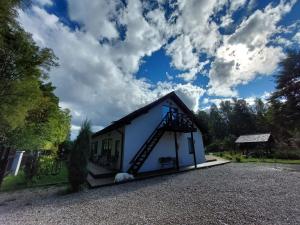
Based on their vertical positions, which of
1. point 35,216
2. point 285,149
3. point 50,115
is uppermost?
point 50,115

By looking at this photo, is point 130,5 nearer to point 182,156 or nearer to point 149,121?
point 149,121

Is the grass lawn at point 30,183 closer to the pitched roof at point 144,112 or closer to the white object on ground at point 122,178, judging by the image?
the white object on ground at point 122,178

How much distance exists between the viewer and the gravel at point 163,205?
4117mm

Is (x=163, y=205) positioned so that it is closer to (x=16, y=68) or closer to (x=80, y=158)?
(x=80, y=158)

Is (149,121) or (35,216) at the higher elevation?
(149,121)

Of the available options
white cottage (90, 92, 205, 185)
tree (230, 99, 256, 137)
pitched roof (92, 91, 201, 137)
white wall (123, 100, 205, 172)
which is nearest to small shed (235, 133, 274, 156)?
pitched roof (92, 91, 201, 137)

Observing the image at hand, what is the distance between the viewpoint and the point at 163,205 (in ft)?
16.6

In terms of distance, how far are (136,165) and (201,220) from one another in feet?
22.7

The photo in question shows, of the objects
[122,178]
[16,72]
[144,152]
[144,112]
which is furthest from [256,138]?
[16,72]

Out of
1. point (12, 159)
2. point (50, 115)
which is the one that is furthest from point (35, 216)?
point (12, 159)

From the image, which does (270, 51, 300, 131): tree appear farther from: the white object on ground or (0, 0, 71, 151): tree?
(0, 0, 71, 151): tree

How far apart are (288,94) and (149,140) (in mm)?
21008

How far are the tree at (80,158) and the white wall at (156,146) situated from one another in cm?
351

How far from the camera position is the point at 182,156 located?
14281 mm
